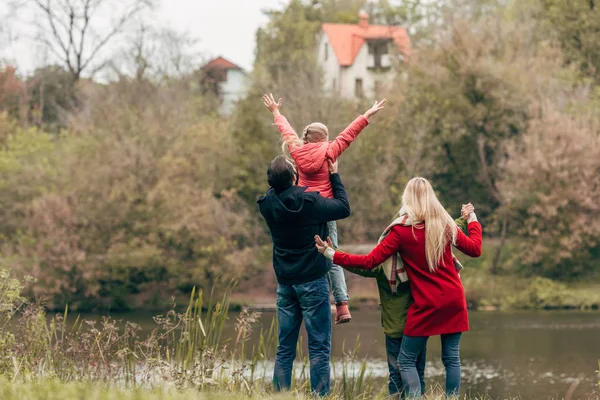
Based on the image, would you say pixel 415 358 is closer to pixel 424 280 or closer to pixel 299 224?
pixel 424 280

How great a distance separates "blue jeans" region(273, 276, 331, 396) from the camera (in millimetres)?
6641

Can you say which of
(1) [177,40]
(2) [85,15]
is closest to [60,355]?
(2) [85,15]

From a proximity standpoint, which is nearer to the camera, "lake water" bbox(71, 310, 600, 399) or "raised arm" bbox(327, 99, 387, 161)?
"raised arm" bbox(327, 99, 387, 161)

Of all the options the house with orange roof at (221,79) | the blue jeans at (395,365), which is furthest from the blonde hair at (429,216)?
the house with orange roof at (221,79)

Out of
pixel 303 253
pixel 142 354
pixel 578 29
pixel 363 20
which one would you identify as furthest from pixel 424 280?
pixel 363 20

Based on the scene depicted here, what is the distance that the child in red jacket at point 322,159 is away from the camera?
22.3 feet

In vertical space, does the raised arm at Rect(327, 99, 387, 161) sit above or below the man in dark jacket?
above

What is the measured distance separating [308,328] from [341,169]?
26.8 m

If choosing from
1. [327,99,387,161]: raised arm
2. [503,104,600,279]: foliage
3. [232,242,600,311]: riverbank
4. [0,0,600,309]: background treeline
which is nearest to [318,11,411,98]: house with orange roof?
[0,0,600,309]: background treeline

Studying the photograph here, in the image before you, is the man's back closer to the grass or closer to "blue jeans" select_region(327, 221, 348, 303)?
"blue jeans" select_region(327, 221, 348, 303)

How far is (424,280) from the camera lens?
21.3 ft

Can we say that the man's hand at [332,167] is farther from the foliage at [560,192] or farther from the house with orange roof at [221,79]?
the house with orange roof at [221,79]

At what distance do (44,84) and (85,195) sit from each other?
21.9 m

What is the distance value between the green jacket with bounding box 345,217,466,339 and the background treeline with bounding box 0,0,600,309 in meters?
23.5
